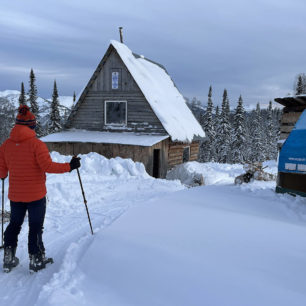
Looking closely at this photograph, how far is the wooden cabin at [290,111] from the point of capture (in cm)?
610

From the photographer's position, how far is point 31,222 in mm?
3414

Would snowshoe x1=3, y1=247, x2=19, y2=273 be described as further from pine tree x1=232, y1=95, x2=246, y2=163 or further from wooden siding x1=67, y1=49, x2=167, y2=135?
pine tree x1=232, y1=95, x2=246, y2=163

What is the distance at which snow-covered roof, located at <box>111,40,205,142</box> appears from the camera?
1559cm

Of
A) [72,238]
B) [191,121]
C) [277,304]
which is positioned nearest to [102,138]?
[191,121]

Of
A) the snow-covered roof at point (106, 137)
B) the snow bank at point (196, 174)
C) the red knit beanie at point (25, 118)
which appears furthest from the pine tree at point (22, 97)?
the red knit beanie at point (25, 118)

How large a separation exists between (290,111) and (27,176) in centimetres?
581

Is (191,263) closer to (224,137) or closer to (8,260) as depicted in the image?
(8,260)

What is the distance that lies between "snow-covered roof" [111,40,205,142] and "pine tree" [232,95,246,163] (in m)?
23.8

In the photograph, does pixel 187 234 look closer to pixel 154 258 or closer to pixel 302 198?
pixel 154 258

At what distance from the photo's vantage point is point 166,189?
25.8ft

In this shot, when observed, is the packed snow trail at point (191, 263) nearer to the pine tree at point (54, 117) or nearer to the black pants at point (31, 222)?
the black pants at point (31, 222)

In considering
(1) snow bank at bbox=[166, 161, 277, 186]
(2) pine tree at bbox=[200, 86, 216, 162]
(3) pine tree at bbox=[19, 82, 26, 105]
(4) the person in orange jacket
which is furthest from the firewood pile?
(3) pine tree at bbox=[19, 82, 26, 105]

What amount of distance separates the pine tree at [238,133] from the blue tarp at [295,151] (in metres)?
37.2

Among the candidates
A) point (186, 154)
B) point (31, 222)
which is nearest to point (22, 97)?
point (186, 154)
